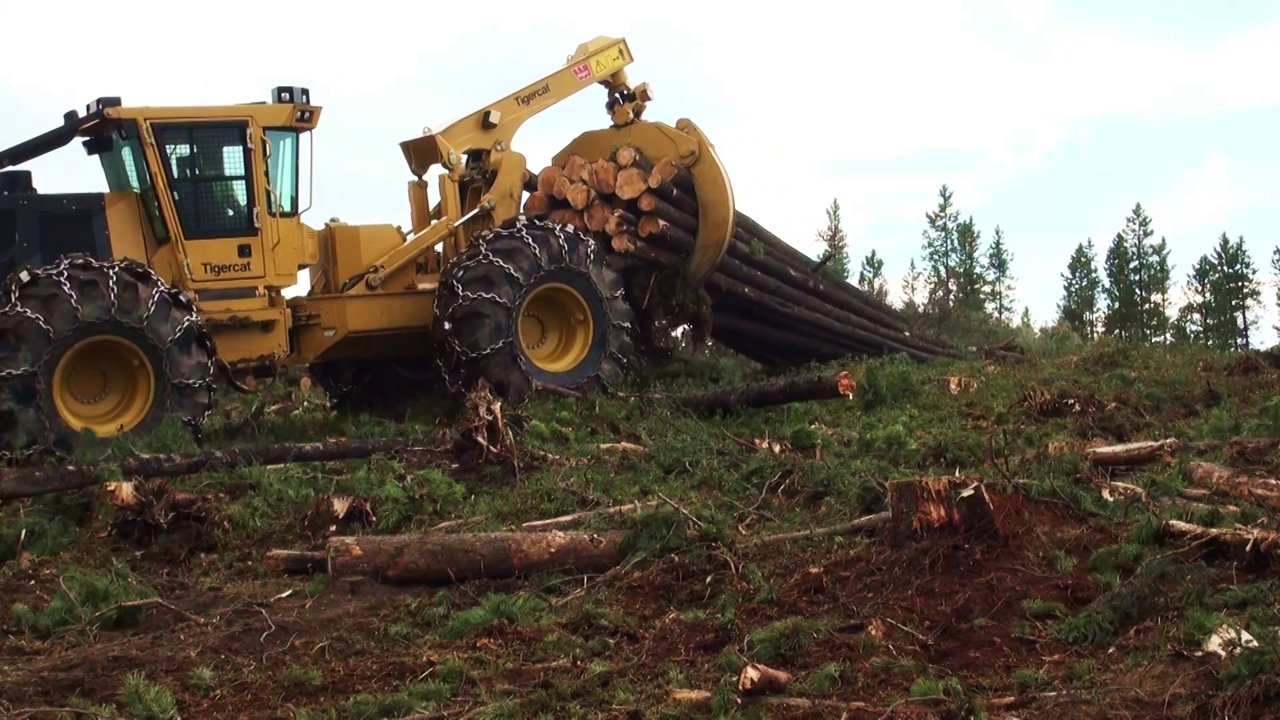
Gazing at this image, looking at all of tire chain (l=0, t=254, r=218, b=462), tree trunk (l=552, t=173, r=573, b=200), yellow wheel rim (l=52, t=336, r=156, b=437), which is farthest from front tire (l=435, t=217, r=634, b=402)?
yellow wheel rim (l=52, t=336, r=156, b=437)

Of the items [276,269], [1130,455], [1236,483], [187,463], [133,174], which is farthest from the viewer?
[276,269]

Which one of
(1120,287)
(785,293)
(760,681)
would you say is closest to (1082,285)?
(1120,287)

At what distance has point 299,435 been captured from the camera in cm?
1285

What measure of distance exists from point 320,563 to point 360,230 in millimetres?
6134

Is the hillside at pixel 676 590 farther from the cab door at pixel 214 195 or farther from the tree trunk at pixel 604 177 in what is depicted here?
the tree trunk at pixel 604 177

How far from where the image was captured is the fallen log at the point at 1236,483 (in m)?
8.38

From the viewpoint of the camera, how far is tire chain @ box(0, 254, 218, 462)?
11188 mm

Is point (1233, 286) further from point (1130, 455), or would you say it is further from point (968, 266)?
point (1130, 455)

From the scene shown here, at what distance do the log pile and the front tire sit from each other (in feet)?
2.78

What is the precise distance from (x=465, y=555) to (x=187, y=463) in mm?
2697

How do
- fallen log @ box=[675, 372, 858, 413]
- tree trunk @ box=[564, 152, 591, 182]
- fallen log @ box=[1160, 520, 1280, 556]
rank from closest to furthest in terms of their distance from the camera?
fallen log @ box=[1160, 520, 1280, 556] < fallen log @ box=[675, 372, 858, 413] < tree trunk @ box=[564, 152, 591, 182]

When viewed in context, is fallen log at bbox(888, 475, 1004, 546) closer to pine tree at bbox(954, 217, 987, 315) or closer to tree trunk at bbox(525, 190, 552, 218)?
tree trunk at bbox(525, 190, 552, 218)

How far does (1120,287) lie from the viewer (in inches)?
1152

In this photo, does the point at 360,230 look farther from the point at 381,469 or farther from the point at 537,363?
the point at 381,469
